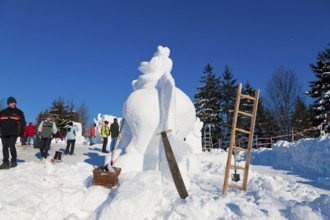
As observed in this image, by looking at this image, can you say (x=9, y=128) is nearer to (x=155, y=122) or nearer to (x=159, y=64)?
(x=155, y=122)

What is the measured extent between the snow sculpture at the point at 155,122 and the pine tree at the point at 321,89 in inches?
687

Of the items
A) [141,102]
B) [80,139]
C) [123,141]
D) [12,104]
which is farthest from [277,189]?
[80,139]

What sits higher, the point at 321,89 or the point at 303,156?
the point at 321,89

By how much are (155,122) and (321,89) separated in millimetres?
20694

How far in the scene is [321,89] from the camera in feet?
74.2

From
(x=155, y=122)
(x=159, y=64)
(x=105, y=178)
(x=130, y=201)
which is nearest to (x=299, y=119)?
(x=159, y=64)

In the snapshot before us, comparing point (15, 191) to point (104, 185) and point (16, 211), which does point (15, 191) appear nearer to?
point (16, 211)

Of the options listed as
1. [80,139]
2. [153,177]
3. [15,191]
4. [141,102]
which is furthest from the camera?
[80,139]

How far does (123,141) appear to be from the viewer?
7871 millimetres

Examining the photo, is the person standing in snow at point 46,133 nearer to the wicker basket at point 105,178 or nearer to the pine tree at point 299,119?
the wicker basket at point 105,178

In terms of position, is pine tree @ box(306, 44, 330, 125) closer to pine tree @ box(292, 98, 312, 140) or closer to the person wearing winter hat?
pine tree @ box(292, 98, 312, 140)

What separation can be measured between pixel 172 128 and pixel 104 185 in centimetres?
194

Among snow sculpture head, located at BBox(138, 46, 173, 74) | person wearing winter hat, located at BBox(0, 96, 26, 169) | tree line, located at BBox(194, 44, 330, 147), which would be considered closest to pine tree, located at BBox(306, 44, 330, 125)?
tree line, located at BBox(194, 44, 330, 147)

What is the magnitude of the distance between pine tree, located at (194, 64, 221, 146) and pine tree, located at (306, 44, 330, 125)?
984 cm
